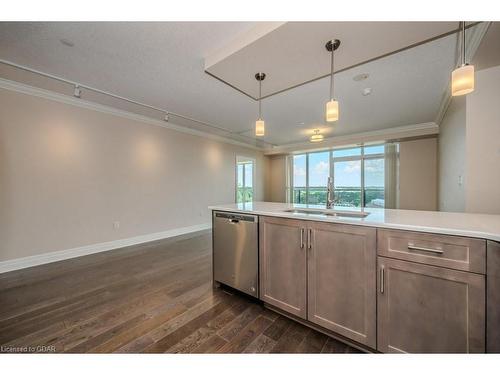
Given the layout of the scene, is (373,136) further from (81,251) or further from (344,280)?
(81,251)

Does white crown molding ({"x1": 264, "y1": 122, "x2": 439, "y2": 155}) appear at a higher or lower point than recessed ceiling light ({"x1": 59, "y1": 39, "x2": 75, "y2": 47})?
lower

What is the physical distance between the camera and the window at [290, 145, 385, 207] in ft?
19.4

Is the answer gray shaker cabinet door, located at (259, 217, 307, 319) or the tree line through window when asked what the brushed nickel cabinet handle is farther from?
the tree line through window

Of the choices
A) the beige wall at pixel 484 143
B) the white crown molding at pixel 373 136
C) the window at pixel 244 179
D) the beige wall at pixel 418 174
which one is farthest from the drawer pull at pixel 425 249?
the window at pixel 244 179

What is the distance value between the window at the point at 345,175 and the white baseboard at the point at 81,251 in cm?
420

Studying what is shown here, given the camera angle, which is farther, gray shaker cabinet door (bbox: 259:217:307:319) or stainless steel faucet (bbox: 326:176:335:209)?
stainless steel faucet (bbox: 326:176:335:209)

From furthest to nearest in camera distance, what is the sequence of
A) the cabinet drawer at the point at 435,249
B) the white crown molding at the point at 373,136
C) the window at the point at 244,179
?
the window at the point at 244,179, the white crown molding at the point at 373,136, the cabinet drawer at the point at 435,249

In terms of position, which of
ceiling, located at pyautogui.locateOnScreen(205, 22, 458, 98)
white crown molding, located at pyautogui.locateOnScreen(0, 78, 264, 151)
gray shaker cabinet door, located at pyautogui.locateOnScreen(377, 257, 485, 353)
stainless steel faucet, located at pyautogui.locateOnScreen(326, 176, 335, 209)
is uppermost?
white crown molding, located at pyautogui.locateOnScreen(0, 78, 264, 151)

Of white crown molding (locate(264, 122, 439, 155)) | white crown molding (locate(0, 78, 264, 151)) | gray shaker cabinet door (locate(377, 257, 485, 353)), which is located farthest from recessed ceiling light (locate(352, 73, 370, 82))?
white crown molding (locate(0, 78, 264, 151))

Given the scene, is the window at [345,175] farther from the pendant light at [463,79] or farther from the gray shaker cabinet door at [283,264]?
the pendant light at [463,79]

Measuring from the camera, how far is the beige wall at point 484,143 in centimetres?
192

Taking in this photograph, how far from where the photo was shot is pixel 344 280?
1417 millimetres

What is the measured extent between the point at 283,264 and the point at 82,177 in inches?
142
